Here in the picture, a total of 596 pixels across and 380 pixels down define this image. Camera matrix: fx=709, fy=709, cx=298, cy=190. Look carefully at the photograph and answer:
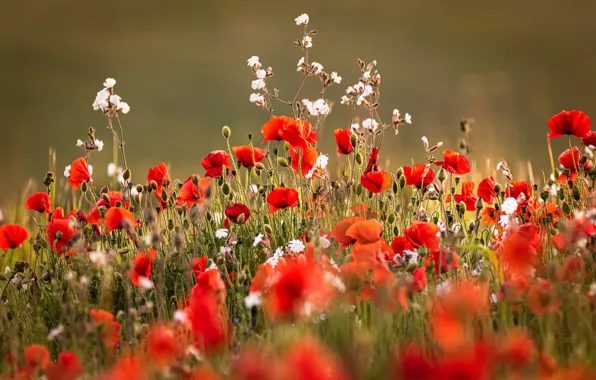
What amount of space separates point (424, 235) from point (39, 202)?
6.99 feet

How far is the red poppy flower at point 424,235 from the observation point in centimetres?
250

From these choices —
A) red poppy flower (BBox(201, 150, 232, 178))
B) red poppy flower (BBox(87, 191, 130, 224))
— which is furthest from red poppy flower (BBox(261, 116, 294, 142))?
red poppy flower (BBox(87, 191, 130, 224))

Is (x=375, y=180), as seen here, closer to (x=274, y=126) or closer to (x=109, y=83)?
(x=274, y=126)

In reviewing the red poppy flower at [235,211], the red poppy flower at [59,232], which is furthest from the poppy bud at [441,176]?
the red poppy flower at [59,232]

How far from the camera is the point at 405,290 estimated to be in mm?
2205

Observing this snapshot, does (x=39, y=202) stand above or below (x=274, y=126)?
below

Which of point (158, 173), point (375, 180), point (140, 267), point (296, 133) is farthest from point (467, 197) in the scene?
point (140, 267)

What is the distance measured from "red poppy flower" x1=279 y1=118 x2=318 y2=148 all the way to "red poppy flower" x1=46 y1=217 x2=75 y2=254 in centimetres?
108

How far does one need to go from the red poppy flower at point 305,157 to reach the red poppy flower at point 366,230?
3.33ft

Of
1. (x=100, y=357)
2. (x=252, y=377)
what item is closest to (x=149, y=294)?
(x=100, y=357)

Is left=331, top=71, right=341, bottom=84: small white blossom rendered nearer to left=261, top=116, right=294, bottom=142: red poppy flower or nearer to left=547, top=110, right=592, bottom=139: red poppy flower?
left=261, top=116, right=294, bottom=142: red poppy flower

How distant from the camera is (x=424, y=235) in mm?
2518

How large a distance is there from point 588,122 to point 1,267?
140 inches

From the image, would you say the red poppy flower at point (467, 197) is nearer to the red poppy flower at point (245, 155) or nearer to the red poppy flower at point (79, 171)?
the red poppy flower at point (245, 155)
